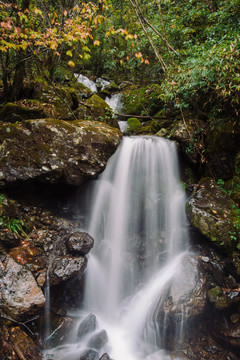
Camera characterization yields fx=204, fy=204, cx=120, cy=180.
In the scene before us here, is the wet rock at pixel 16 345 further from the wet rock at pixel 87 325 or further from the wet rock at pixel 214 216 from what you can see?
the wet rock at pixel 214 216

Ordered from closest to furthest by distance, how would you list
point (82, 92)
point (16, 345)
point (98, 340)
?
point (16, 345) < point (98, 340) < point (82, 92)

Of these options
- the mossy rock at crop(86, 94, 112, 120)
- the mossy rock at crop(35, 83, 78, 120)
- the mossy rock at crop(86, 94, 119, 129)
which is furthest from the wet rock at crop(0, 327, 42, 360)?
the mossy rock at crop(86, 94, 112, 120)

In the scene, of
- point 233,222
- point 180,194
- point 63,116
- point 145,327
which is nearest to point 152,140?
point 180,194

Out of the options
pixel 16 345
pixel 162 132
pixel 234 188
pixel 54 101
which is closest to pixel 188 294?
pixel 234 188

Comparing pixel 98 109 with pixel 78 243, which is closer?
pixel 78 243

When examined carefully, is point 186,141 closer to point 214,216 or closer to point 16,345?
point 214,216

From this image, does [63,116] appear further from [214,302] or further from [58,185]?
[214,302]

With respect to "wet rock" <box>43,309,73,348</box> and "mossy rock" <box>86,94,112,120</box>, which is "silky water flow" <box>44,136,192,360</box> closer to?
"wet rock" <box>43,309,73,348</box>

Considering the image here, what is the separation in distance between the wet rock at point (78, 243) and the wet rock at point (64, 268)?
152 mm

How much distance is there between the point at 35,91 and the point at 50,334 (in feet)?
20.6

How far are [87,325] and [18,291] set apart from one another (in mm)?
1566

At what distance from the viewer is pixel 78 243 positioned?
4.34m

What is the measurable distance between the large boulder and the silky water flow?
110 cm

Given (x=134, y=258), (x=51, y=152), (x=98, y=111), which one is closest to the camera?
(x=51, y=152)
